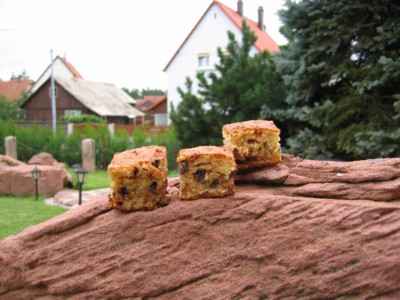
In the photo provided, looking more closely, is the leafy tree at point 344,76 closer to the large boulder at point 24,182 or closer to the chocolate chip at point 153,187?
the chocolate chip at point 153,187

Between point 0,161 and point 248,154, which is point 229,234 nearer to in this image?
point 248,154

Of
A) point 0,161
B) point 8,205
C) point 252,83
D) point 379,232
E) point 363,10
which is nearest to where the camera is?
point 379,232

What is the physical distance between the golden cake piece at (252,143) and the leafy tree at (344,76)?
10.6ft

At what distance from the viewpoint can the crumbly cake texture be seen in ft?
10.6

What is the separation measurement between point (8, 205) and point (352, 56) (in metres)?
7.28

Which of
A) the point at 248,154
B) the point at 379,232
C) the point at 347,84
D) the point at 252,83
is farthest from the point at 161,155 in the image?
the point at 252,83

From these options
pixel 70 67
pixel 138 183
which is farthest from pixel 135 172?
pixel 70 67

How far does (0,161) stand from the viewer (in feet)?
41.9

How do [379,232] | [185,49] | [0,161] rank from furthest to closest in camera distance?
1. [185,49]
2. [0,161]
3. [379,232]

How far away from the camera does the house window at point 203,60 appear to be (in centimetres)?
2606

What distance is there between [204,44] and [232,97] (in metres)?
17.5

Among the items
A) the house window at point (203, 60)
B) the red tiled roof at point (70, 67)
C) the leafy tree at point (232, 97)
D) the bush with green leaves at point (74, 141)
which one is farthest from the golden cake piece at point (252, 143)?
the red tiled roof at point (70, 67)

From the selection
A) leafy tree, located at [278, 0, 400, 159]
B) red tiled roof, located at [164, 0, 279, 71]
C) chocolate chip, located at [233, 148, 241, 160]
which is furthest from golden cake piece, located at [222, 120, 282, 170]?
red tiled roof, located at [164, 0, 279, 71]

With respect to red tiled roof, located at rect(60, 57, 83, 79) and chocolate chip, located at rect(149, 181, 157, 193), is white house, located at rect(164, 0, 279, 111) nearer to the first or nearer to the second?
red tiled roof, located at rect(60, 57, 83, 79)
